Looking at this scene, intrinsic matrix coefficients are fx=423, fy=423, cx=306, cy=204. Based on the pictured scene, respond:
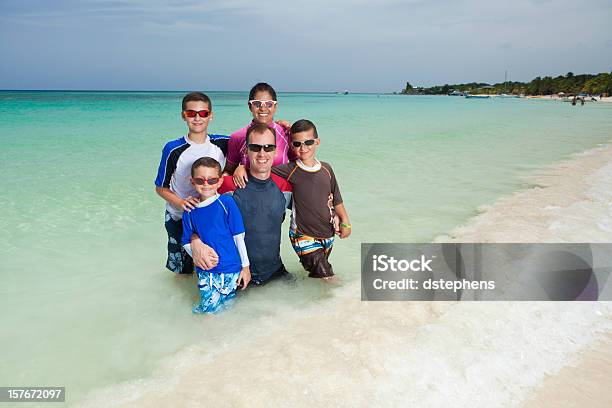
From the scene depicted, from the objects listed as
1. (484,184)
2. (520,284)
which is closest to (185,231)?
(520,284)

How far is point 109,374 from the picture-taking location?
2.63 meters

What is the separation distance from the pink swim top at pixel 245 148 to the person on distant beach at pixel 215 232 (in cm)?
43

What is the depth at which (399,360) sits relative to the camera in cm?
255

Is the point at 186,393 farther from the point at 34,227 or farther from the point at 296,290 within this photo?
the point at 34,227

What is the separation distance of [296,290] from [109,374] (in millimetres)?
1533

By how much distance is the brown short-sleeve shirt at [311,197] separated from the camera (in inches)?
133

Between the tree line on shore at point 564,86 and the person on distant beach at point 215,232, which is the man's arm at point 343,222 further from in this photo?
the tree line on shore at point 564,86

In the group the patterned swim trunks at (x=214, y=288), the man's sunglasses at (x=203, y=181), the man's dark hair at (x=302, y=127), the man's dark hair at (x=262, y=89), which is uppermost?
the man's dark hair at (x=262, y=89)

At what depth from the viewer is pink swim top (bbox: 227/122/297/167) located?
3381mm

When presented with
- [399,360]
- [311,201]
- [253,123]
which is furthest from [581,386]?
[253,123]

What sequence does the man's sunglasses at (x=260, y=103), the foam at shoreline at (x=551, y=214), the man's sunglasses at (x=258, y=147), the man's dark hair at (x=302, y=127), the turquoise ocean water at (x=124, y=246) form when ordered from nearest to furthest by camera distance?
the turquoise ocean water at (x=124, y=246)
the man's sunglasses at (x=258, y=147)
the man's dark hair at (x=302, y=127)
the man's sunglasses at (x=260, y=103)
the foam at shoreline at (x=551, y=214)

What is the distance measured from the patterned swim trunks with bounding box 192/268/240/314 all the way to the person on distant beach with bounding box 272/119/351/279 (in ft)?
2.23

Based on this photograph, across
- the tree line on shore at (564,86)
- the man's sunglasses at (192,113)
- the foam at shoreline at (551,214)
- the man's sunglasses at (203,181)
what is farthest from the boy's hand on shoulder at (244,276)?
the tree line on shore at (564,86)

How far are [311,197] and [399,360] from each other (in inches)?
55.9
